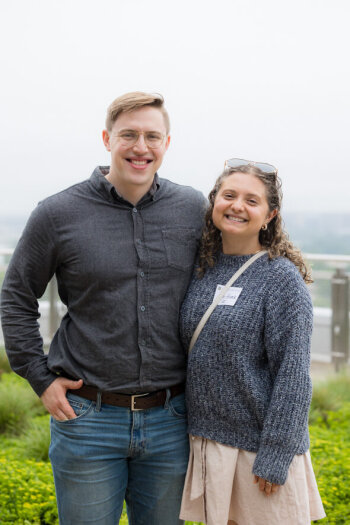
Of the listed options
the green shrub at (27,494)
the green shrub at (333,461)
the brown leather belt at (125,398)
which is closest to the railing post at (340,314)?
the green shrub at (333,461)

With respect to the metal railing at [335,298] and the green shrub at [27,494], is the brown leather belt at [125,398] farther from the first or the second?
the metal railing at [335,298]

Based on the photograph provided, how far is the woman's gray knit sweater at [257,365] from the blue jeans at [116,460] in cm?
13

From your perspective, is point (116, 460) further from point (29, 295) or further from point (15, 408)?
point (15, 408)

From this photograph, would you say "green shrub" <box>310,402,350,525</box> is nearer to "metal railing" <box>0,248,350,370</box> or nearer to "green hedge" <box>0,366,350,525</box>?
"green hedge" <box>0,366,350,525</box>

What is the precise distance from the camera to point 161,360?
2.49 meters

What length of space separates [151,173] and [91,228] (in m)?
0.33

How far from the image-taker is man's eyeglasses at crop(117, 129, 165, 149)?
2.45m

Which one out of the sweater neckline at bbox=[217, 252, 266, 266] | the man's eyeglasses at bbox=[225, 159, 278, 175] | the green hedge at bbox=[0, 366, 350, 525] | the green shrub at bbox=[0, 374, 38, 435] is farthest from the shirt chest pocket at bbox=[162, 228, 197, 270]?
the green shrub at bbox=[0, 374, 38, 435]

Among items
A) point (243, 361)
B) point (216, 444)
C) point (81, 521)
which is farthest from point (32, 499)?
point (243, 361)

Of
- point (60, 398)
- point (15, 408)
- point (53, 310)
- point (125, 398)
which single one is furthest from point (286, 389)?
point (53, 310)

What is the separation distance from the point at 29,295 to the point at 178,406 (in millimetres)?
772

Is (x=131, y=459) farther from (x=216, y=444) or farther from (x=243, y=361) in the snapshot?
(x=243, y=361)

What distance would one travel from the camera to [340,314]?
6.89 meters

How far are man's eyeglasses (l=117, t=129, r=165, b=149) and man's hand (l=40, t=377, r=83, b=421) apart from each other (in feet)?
3.18
